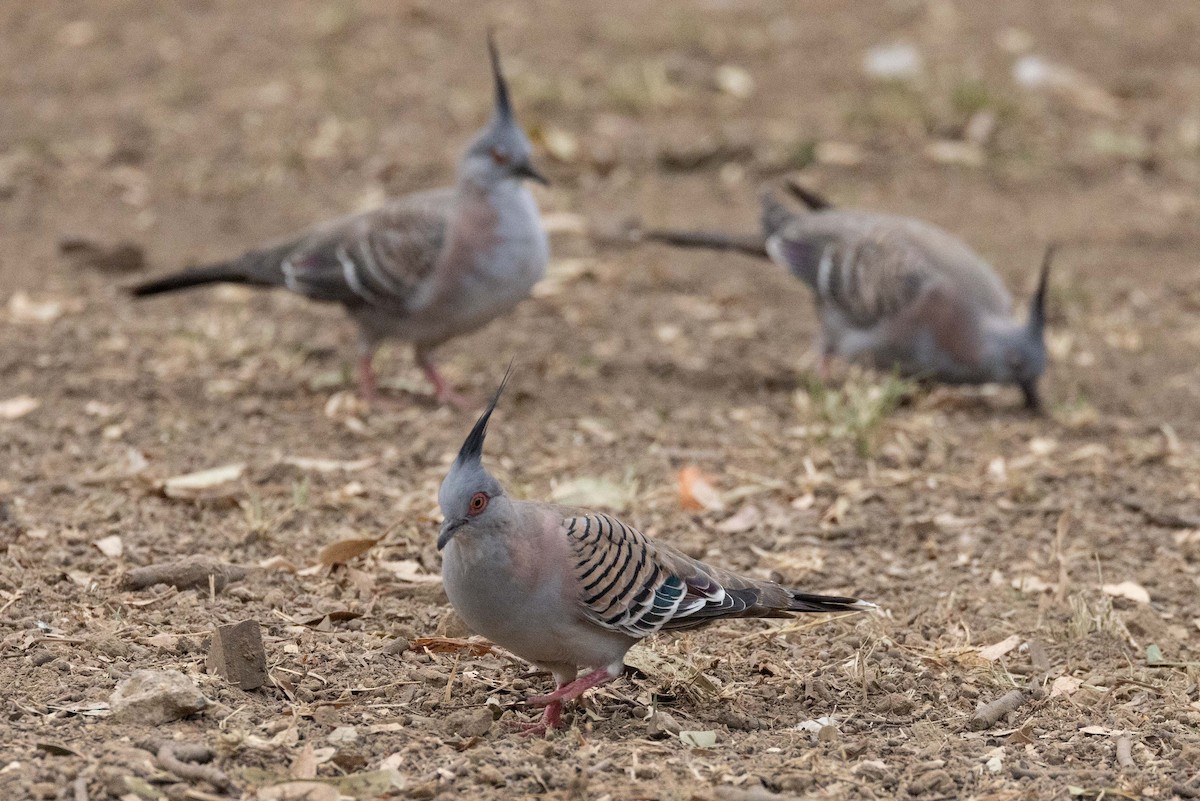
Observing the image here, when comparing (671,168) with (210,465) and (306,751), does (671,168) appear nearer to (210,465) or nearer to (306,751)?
(210,465)

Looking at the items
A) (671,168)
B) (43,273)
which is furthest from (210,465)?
(671,168)

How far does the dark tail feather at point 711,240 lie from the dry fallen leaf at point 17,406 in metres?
2.87

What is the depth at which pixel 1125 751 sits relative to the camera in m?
3.51

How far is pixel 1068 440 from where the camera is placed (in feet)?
19.9

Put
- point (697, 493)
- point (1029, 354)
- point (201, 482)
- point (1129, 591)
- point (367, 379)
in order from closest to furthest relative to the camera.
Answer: point (1129, 591), point (201, 482), point (697, 493), point (367, 379), point (1029, 354)

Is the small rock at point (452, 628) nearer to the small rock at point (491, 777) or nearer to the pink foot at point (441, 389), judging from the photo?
the small rock at point (491, 777)

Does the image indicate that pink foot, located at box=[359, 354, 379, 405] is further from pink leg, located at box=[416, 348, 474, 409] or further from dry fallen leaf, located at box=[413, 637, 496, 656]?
dry fallen leaf, located at box=[413, 637, 496, 656]

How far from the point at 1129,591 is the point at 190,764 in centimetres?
281

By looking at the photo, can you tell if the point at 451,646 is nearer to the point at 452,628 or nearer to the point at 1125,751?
the point at 452,628

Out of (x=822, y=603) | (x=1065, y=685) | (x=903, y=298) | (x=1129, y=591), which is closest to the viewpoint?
(x=822, y=603)

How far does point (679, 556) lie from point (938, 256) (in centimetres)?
347

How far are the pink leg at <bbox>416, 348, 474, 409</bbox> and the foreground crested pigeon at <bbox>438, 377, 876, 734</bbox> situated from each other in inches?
94.2

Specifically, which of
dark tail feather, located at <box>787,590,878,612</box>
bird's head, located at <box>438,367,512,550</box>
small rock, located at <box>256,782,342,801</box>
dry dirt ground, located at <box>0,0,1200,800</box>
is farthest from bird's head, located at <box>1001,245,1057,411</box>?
small rock, located at <box>256,782,342,801</box>

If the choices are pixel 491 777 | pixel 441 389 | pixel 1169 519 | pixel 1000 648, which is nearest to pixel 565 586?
pixel 491 777
